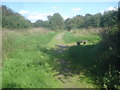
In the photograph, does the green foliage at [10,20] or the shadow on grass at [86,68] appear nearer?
the shadow on grass at [86,68]

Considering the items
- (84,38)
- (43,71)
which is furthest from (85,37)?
(43,71)

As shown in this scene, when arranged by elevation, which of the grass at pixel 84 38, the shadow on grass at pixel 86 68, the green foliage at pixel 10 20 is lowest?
the shadow on grass at pixel 86 68

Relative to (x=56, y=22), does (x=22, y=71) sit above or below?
below

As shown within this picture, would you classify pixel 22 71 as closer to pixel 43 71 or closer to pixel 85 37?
pixel 43 71

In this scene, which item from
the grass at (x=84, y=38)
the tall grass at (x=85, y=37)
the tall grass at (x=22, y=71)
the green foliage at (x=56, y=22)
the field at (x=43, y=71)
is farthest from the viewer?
the green foliage at (x=56, y=22)

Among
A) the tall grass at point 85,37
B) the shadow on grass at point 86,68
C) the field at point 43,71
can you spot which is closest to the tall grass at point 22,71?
the field at point 43,71

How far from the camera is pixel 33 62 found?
10141mm

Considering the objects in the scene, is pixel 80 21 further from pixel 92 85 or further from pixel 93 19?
pixel 92 85

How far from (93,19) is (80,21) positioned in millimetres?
14505

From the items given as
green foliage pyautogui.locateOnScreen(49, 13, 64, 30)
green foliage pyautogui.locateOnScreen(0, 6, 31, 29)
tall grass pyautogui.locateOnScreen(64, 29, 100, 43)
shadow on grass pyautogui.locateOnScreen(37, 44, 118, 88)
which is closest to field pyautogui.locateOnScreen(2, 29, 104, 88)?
shadow on grass pyautogui.locateOnScreen(37, 44, 118, 88)

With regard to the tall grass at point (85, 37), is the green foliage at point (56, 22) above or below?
above

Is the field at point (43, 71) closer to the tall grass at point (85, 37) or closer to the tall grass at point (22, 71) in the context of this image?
the tall grass at point (22, 71)

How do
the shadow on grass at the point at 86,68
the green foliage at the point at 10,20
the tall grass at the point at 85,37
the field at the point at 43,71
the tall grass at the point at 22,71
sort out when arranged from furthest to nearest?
1. the green foliage at the point at 10,20
2. the tall grass at the point at 85,37
3. the shadow on grass at the point at 86,68
4. the field at the point at 43,71
5. the tall grass at the point at 22,71

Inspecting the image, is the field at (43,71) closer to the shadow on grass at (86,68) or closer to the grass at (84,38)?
the shadow on grass at (86,68)
